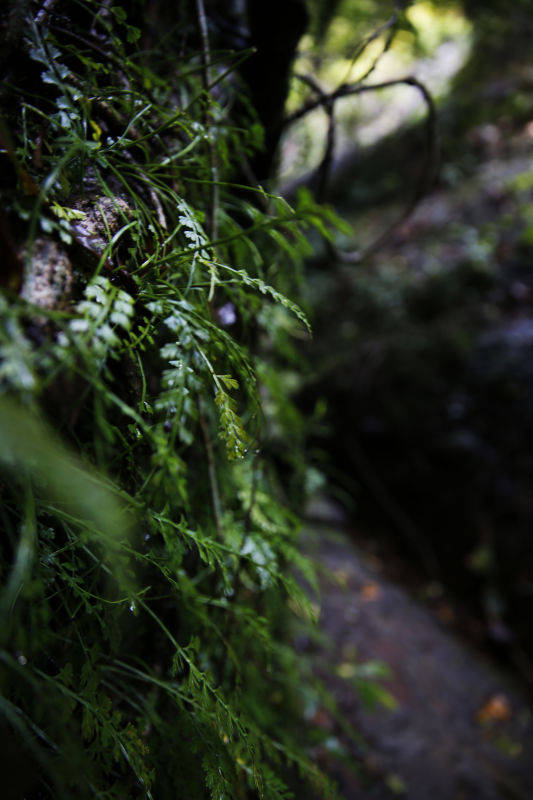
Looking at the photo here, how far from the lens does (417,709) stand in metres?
3.02

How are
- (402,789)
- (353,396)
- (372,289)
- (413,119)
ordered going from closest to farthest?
(402,789) → (353,396) → (372,289) → (413,119)

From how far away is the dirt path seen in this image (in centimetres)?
255

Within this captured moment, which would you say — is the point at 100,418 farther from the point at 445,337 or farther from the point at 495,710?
the point at 445,337

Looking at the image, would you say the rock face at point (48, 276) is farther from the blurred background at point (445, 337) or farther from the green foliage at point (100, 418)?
the blurred background at point (445, 337)

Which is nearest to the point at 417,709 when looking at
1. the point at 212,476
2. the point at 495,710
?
the point at 495,710

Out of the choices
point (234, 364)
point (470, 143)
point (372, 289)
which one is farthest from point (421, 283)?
point (234, 364)

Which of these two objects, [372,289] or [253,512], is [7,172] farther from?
[372,289]

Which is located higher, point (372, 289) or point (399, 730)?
point (372, 289)

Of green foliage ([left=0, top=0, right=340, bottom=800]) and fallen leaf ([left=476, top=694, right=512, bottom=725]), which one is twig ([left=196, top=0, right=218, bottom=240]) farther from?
fallen leaf ([left=476, top=694, right=512, bottom=725])

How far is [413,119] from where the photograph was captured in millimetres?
7188

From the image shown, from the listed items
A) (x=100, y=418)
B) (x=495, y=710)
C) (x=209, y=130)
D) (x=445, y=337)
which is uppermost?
(x=209, y=130)

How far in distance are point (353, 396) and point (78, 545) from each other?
13.8ft

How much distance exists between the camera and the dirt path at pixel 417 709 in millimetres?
2555

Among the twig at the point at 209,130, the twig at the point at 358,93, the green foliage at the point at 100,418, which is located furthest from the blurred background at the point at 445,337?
the green foliage at the point at 100,418
